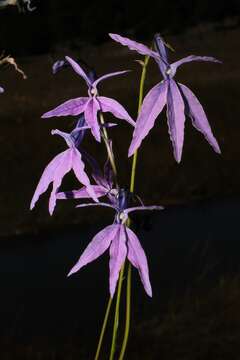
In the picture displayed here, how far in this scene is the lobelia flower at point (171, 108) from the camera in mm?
458

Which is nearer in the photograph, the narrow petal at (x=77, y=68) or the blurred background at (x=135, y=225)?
the narrow petal at (x=77, y=68)

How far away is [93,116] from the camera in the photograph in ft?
1.68

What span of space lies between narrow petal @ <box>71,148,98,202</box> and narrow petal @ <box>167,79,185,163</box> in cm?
7

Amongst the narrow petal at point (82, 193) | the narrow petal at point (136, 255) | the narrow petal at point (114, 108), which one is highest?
the narrow petal at point (114, 108)

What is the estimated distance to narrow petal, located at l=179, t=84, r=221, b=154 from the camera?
1.52ft

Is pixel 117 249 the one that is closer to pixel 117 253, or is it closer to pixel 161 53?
pixel 117 253

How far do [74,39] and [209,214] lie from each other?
19.7ft

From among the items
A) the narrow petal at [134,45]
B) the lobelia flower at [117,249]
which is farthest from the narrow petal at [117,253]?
the narrow petal at [134,45]

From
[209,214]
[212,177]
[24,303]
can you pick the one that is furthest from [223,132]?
[24,303]

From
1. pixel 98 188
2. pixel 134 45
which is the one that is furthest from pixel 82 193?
pixel 134 45

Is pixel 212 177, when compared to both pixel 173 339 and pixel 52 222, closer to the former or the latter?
pixel 52 222

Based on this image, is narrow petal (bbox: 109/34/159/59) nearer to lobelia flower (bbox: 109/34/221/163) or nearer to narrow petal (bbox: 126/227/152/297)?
lobelia flower (bbox: 109/34/221/163)

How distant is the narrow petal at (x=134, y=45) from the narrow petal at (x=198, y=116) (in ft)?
0.08

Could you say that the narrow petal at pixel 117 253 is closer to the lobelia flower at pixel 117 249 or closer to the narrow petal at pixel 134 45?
the lobelia flower at pixel 117 249
